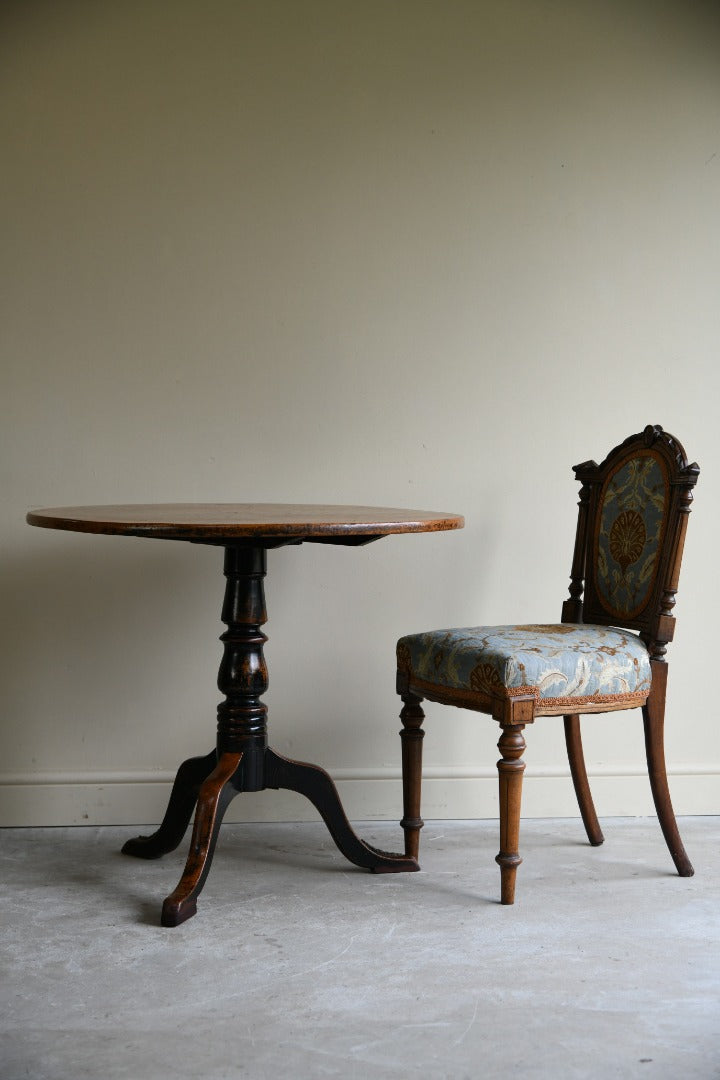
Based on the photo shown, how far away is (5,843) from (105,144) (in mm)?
1772

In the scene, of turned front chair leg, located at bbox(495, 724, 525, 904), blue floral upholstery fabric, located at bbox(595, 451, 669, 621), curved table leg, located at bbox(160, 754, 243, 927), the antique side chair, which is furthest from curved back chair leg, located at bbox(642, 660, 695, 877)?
curved table leg, located at bbox(160, 754, 243, 927)

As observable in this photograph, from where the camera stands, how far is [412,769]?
7.93 ft

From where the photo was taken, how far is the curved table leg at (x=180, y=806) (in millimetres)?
2408

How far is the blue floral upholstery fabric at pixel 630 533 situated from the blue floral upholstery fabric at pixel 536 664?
0.43ft

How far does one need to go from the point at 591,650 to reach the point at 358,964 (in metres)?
0.81

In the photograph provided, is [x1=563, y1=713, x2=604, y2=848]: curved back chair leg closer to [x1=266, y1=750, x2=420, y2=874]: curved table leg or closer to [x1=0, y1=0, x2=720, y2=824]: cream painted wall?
[x1=0, y1=0, x2=720, y2=824]: cream painted wall

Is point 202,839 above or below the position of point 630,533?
below

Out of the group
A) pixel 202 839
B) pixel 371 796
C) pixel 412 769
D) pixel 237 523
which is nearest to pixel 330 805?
pixel 412 769

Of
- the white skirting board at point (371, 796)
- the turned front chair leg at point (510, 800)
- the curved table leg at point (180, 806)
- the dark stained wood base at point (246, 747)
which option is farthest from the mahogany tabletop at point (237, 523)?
the white skirting board at point (371, 796)

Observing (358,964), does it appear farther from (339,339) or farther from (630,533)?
(339,339)

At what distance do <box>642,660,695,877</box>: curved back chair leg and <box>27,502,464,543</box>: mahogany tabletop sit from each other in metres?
0.63

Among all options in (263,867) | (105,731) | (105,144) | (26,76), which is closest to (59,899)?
(263,867)

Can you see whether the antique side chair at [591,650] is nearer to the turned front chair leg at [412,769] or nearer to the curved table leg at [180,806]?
the turned front chair leg at [412,769]

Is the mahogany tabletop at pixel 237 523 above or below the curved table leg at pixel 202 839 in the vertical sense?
above
